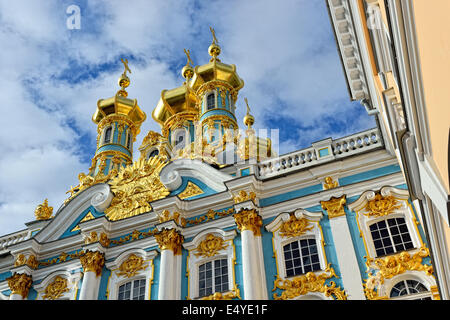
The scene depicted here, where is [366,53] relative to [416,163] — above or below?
above

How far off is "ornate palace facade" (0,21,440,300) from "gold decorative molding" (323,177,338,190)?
0.11 feet

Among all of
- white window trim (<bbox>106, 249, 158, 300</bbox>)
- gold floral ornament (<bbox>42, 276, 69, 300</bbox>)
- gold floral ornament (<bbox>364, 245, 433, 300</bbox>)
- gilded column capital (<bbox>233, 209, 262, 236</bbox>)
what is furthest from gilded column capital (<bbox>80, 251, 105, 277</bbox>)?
gold floral ornament (<bbox>364, 245, 433, 300</bbox>)

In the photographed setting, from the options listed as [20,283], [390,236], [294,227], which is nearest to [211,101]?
[294,227]

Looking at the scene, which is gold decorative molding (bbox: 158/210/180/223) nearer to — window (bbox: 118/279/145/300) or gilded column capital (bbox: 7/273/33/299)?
window (bbox: 118/279/145/300)

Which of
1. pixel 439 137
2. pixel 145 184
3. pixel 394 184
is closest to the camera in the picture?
pixel 439 137

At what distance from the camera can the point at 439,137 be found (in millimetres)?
6699

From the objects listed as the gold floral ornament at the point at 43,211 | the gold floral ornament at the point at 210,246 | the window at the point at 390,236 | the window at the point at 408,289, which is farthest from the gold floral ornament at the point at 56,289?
the window at the point at 408,289

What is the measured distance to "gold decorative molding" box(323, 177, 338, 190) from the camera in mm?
17406

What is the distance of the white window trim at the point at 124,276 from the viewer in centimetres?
1786

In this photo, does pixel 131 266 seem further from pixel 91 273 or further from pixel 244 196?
pixel 244 196

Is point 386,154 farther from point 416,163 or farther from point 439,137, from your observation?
point 439,137

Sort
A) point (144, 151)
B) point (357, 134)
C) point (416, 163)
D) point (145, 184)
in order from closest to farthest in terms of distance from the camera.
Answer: point (416, 163)
point (357, 134)
point (145, 184)
point (144, 151)

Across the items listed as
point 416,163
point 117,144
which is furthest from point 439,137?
point 117,144
